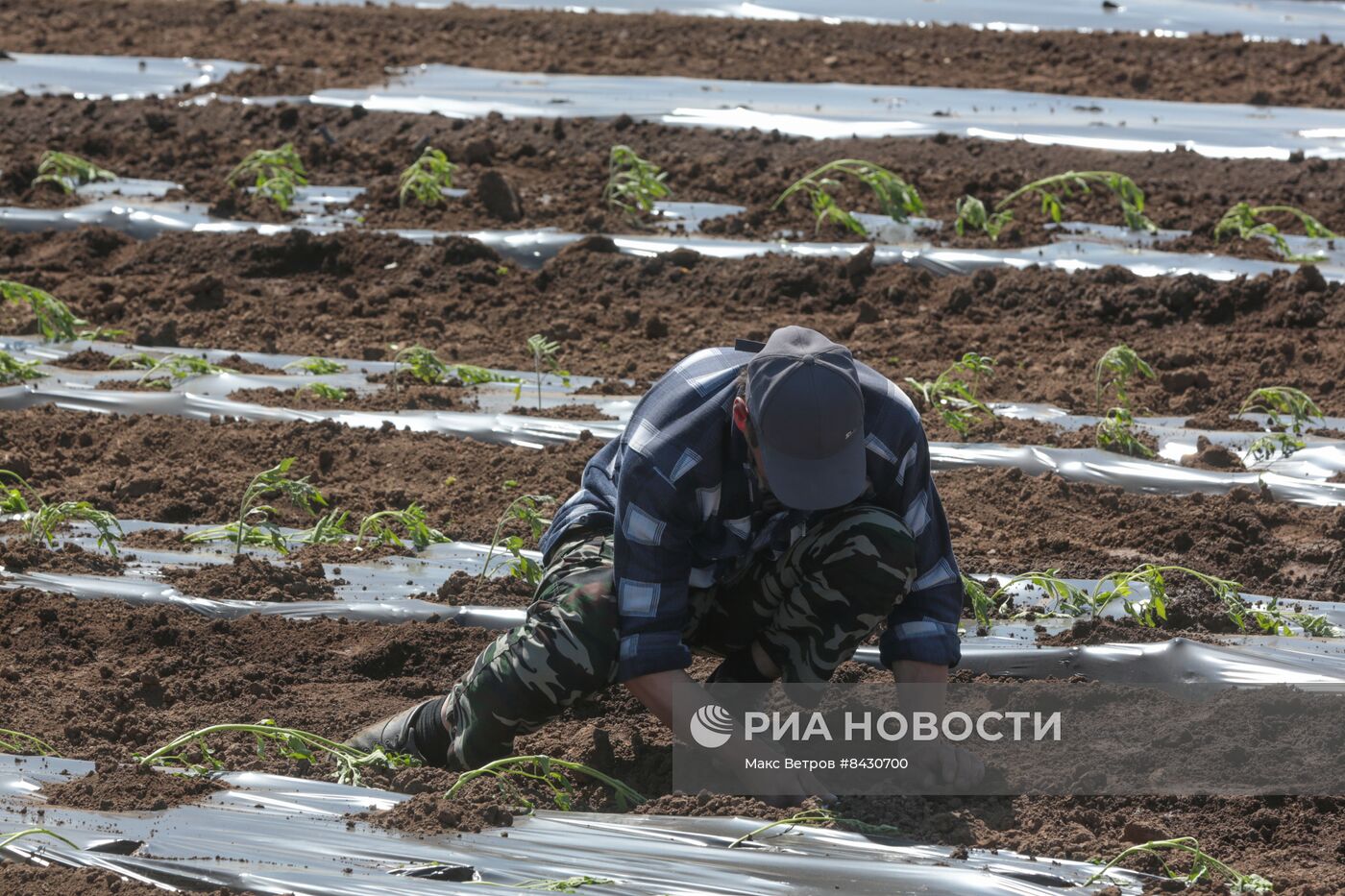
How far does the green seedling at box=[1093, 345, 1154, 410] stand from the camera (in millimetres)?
4590

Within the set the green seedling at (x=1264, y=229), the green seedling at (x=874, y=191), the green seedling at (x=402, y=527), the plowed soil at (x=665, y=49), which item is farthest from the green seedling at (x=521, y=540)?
the plowed soil at (x=665, y=49)

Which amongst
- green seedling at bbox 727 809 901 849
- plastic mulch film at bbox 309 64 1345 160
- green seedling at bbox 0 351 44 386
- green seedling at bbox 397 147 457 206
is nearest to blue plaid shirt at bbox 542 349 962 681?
green seedling at bbox 727 809 901 849

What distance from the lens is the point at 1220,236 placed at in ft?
20.2

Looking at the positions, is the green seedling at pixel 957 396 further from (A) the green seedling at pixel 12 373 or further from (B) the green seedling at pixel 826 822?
(A) the green seedling at pixel 12 373

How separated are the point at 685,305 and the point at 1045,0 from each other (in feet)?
17.4

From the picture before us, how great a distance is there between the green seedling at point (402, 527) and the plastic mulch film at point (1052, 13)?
21.9 feet

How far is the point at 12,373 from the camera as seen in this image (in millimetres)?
5062

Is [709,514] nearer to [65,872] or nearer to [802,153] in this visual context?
[65,872]

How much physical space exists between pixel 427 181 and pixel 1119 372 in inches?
127

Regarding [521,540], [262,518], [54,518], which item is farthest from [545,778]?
[54,518]

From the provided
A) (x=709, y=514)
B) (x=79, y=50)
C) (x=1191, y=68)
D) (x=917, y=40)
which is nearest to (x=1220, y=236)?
(x=1191, y=68)

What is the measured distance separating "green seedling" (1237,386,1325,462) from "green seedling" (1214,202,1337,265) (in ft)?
4.06

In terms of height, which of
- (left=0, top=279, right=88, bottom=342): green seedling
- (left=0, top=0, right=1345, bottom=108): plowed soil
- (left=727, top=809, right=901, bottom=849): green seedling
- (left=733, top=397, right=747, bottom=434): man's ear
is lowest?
(left=727, top=809, right=901, bottom=849): green seedling

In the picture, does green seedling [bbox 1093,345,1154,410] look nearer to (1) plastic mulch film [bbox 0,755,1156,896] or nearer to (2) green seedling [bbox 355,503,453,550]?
(2) green seedling [bbox 355,503,453,550]
